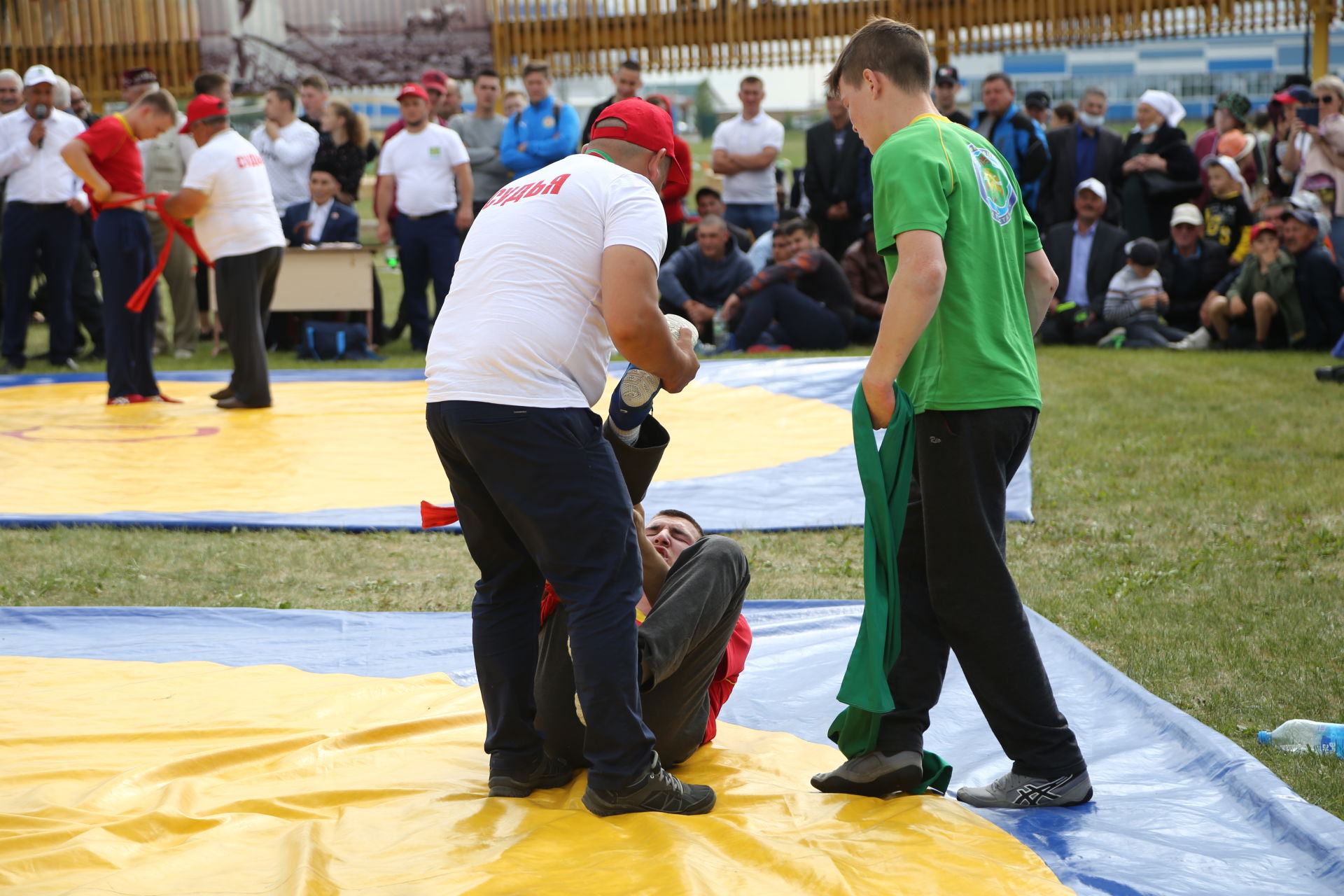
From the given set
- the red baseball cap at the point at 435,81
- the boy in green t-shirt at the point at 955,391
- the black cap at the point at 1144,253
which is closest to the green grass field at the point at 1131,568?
the boy in green t-shirt at the point at 955,391

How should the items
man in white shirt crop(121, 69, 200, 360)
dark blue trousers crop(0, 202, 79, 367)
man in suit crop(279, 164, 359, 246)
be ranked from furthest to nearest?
man in suit crop(279, 164, 359, 246)
man in white shirt crop(121, 69, 200, 360)
dark blue trousers crop(0, 202, 79, 367)

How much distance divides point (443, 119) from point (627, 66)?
223cm

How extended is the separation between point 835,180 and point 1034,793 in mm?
9101

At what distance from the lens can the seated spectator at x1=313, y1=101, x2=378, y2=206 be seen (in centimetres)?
1102

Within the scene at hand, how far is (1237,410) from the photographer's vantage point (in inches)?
296

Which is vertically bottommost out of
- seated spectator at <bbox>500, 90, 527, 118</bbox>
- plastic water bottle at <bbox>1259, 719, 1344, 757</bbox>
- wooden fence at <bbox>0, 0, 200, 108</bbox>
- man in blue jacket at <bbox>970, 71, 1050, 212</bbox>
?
plastic water bottle at <bbox>1259, 719, 1344, 757</bbox>

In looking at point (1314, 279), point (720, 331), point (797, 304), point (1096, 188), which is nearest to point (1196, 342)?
point (1314, 279)

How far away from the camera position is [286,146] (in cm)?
1093

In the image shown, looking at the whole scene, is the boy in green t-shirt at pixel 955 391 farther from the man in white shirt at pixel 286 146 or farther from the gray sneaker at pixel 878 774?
the man in white shirt at pixel 286 146

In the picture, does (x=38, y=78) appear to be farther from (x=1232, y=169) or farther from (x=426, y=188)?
(x=1232, y=169)

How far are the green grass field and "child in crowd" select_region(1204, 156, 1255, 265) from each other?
4330 millimetres

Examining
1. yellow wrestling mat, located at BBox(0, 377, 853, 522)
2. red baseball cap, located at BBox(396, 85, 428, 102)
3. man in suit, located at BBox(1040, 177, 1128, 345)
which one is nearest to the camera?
yellow wrestling mat, located at BBox(0, 377, 853, 522)

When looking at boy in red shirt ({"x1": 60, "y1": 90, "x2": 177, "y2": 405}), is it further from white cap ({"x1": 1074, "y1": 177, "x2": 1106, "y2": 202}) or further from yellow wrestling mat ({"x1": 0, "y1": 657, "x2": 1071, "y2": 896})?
white cap ({"x1": 1074, "y1": 177, "x2": 1106, "y2": 202})

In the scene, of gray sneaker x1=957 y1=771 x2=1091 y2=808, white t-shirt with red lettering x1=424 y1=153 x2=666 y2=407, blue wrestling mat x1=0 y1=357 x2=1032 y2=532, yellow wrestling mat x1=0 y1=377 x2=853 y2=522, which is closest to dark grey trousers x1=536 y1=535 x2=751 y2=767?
white t-shirt with red lettering x1=424 y1=153 x2=666 y2=407
